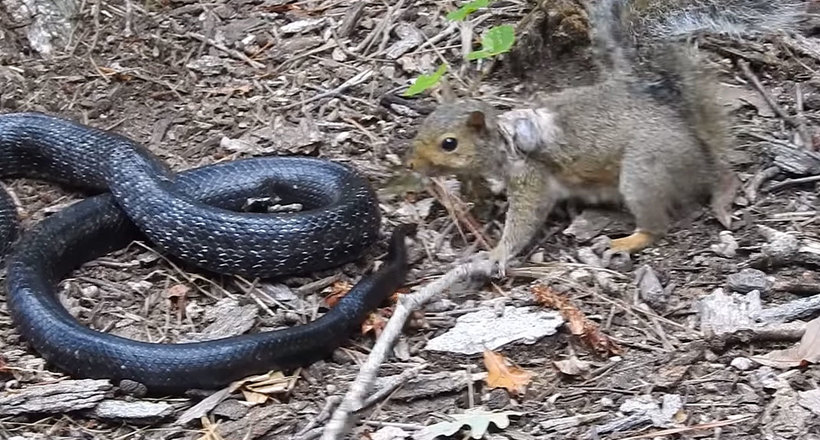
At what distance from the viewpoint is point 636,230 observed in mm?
4594

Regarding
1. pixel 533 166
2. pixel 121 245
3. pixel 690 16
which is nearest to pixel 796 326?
pixel 533 166

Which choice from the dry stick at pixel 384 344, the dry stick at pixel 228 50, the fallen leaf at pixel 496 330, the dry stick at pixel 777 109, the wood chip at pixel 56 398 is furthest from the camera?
the dry stick at pixel 228 50

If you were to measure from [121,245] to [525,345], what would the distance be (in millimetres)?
2098

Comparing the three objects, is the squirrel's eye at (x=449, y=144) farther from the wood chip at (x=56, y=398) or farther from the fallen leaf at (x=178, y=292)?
the wood chip at (x=56, y=398)

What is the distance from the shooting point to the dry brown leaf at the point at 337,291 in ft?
15.1

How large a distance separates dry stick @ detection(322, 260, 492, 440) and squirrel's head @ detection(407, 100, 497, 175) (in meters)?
0.45

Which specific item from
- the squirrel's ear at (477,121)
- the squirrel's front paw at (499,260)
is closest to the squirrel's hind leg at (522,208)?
the squirrel's front paw at (499,260)

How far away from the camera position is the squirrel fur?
4477 mm

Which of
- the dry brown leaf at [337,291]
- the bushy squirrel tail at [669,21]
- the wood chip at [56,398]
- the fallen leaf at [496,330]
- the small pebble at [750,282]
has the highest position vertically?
the bushy squirrel tail at [669,21]

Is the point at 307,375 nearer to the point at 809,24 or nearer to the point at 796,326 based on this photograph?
the point at 796,326

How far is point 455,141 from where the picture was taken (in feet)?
15.1

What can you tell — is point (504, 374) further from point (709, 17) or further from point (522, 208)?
point (709, 17)

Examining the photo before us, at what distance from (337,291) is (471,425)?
1207 mm

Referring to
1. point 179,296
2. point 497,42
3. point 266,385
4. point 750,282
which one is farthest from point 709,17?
point 179,296
